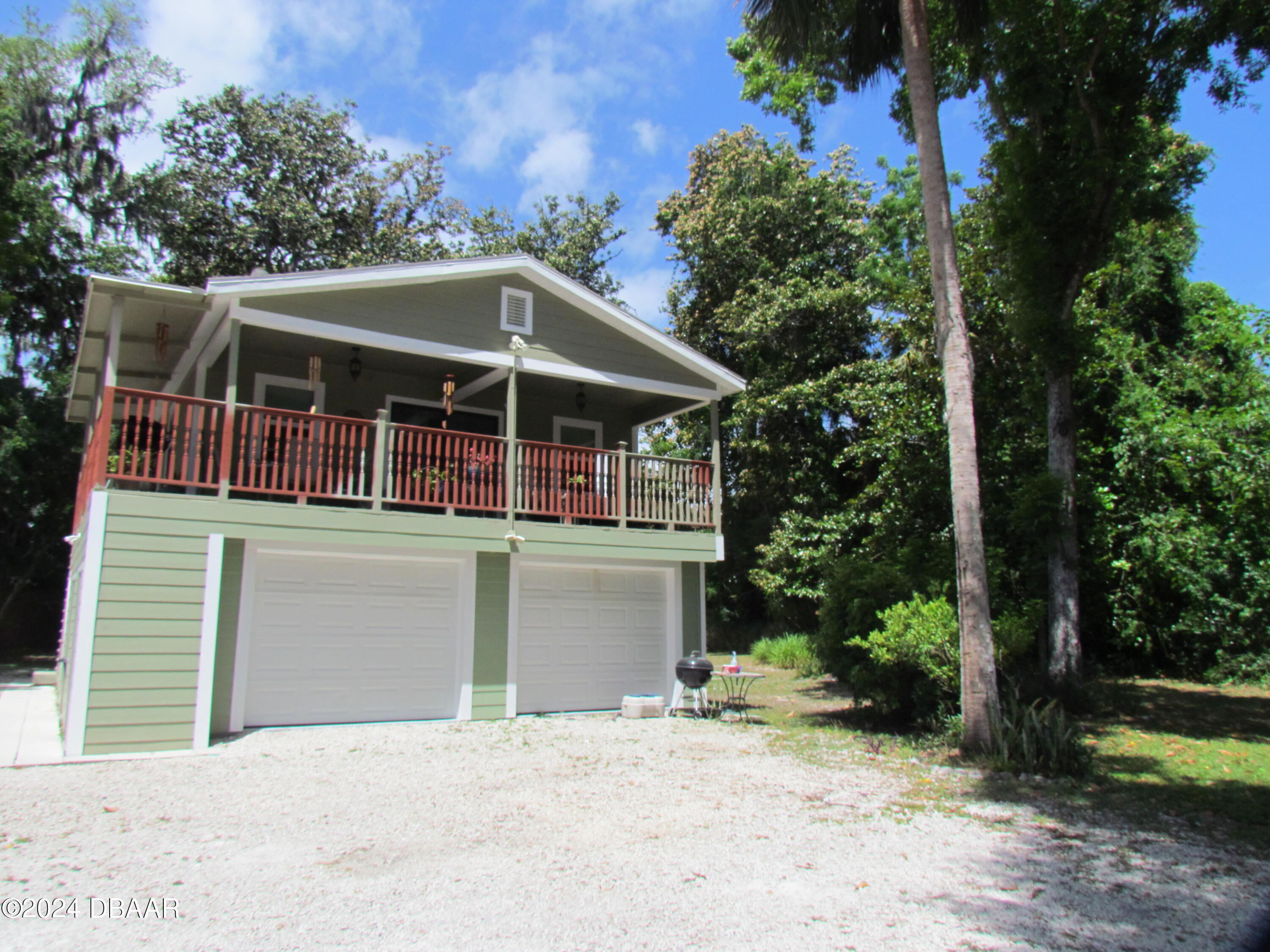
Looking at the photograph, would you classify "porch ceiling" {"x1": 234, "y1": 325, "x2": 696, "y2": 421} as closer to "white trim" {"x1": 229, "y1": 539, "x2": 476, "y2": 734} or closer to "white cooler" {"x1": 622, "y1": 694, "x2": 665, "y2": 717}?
"white trim" {"x1": 229, "y1": 539, "x2": 476, "y2": 734}

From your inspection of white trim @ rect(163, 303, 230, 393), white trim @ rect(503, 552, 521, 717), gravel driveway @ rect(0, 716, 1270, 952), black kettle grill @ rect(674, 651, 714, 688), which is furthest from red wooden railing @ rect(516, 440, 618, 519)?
gravel driveway @ rect(0, 716, 1270, 952)

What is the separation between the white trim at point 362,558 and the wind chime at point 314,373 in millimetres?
1829

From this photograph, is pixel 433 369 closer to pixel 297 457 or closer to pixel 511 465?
pixel 511 465

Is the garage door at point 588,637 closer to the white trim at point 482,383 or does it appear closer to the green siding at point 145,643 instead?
the white trim at point 482,383

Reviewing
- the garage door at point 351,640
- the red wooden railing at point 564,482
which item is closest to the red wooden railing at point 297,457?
the garage door at point 351,640

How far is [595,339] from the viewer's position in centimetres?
1232

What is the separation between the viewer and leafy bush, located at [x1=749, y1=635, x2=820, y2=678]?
1753 centimetres

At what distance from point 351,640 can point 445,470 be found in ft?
7.58

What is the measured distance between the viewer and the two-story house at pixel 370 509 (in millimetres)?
8641

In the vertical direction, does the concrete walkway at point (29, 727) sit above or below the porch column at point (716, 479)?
below

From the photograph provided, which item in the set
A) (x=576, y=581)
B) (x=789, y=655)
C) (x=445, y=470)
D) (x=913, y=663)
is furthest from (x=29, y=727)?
Result: (x=789, y=655)

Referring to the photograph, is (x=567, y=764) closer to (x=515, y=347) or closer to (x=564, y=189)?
(x=515, y=347)

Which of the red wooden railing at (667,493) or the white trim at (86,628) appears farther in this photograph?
the red wooden railing at (667,493)

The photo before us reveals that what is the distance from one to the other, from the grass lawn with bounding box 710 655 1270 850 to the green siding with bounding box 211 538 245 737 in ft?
19.7
